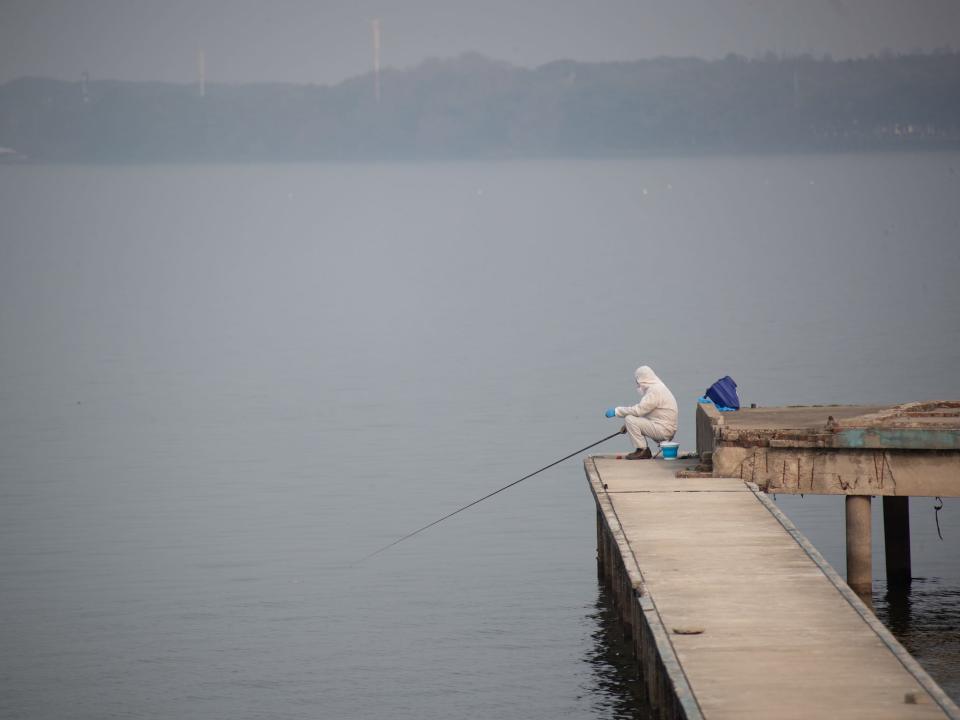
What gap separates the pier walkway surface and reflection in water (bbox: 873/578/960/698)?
89.2 inches

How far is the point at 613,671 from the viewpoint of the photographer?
20.5m

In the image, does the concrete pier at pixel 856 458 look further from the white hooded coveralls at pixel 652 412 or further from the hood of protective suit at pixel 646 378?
the hood of protective suit at pixel 646 378

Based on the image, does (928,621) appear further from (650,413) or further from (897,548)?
(650,413)

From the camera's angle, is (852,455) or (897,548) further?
(897,548)

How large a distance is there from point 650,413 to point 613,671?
354 cm

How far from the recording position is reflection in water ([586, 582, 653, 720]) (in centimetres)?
1908

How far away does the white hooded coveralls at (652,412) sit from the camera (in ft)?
73.4

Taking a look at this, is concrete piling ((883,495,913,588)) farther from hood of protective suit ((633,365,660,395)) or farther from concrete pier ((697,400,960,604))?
hood of protective suit ((633,365,660,395))

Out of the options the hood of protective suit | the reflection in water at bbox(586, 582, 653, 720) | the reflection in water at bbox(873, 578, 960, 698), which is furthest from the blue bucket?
the reflection in water at bbox(873, 578, 960, 698)

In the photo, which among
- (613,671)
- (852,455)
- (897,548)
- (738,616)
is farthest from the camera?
(897,548)

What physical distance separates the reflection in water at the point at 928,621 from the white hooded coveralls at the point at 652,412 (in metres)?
3.26

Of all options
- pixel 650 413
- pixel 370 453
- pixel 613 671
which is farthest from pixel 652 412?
Answer: pixel 370 453

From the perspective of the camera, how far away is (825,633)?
51.5 feet

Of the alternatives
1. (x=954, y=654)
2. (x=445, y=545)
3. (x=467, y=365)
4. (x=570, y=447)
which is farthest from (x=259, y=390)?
(x=954, y=654)
